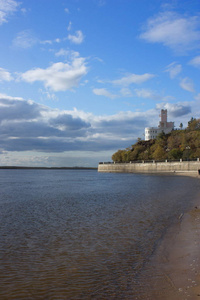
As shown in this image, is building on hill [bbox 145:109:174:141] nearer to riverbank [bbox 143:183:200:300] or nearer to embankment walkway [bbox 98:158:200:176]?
embankment walkway [bbox 98:158:200:176]

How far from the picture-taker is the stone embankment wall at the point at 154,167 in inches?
3319

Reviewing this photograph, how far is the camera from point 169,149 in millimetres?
122250

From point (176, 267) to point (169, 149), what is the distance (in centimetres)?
11945

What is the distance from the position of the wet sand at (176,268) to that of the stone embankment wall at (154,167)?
76.0 m

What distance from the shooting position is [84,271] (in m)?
6.90

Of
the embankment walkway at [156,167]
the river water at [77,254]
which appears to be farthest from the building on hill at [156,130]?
the river water at [77,254]

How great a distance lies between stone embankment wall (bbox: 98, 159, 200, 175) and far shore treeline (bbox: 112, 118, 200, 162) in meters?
12.8

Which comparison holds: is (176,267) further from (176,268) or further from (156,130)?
(156,130)

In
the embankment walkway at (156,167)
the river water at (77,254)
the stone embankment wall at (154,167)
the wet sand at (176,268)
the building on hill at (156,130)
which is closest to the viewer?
the wet sand at (176,268)

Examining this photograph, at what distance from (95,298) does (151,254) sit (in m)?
3.23

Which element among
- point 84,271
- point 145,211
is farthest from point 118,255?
point 145,211

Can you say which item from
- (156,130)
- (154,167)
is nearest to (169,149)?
(154,167)

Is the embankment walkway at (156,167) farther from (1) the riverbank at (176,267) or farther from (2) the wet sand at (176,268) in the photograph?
(2) the wet sand at (176,268)

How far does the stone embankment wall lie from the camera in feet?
277
